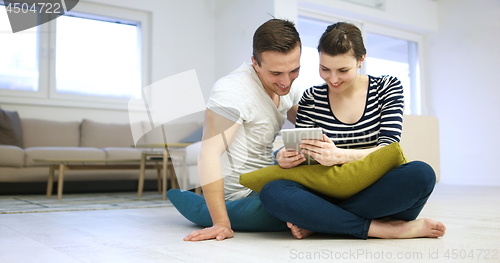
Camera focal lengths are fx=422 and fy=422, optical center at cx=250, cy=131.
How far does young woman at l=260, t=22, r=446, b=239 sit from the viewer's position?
1.23m

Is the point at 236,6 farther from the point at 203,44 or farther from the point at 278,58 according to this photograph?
the point at 278,58

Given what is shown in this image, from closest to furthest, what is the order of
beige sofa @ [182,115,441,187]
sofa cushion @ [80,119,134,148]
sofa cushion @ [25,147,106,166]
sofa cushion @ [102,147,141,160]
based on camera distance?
beige sofa @ [182,115,441,187], sofa cushion @ [25,147,106,166], sofa cushion @ [102,147,141,160], sofa cushion @ [80,119,134,148]

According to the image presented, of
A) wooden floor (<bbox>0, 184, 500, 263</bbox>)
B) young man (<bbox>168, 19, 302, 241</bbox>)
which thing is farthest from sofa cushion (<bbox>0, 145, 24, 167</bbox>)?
young man (<bbox>168, 19, 302, 241</bbox>)

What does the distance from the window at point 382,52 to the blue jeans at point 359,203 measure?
398cm

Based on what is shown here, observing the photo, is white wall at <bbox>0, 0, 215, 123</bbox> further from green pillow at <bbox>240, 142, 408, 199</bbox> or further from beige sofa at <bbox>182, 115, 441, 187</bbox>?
green pillow at <bbox>240, 142, 408, 199</bbox>

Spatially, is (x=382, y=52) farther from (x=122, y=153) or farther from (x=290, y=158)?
(x=290, y=158)

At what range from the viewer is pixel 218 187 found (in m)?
1.34

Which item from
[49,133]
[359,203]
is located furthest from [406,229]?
[49,133]

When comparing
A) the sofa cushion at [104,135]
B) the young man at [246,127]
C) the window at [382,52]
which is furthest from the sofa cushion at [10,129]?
the young man at [246,127]

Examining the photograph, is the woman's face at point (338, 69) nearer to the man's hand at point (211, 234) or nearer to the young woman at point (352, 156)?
the young woman at point (352, 156)

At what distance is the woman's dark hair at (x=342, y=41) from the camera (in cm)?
135

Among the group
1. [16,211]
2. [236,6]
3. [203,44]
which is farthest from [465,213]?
[203,44]

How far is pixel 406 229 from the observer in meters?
1.29

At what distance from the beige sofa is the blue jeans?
2270 mm
